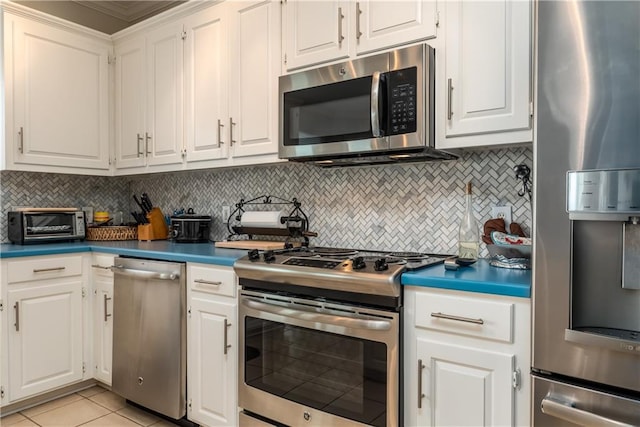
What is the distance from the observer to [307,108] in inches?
82.8

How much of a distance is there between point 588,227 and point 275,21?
71.4 inches

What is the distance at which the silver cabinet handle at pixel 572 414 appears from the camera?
115 cm

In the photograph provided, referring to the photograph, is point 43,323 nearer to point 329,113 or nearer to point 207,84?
point 207,84

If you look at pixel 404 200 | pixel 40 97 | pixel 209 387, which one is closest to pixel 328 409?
pixel 209 387

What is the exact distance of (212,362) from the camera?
2.11m

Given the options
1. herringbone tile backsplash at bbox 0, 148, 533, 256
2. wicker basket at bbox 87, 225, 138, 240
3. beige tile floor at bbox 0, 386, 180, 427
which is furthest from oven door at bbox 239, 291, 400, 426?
wicker basket at bbox 87, 225, 138, 240

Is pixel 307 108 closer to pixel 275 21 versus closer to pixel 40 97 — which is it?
pixel 275 21

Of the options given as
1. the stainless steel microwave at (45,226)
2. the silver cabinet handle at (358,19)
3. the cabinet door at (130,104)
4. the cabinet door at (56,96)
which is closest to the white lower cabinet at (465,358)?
the silver cabinet handle at (358,19)

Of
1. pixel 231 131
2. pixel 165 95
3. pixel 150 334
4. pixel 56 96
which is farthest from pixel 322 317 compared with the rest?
pixel 56 96

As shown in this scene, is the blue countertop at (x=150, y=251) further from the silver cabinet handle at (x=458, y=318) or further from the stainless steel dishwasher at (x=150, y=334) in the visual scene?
the silver cabinet handle at (x=458, y=318)

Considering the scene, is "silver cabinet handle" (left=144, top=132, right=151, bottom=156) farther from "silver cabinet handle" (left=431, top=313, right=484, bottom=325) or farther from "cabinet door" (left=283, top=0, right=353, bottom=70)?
"silver cabinet handle" (left=431, top=313, right=484, bottom=325)

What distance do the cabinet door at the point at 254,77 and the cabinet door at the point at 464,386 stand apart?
1.35m

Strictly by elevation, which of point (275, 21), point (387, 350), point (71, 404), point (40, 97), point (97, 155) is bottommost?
point (71, 404)

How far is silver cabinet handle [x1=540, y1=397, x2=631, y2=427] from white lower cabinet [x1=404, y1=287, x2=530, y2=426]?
10cm
